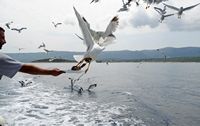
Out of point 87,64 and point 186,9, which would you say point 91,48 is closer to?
point 87,64

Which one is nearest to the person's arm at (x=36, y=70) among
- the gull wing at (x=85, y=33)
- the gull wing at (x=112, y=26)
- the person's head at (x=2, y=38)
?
the person's head at (x=2, y=38)

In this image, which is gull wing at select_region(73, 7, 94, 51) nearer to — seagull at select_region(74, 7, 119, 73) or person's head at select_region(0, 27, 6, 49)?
seagull at select_region(74, 7, 119, 73)

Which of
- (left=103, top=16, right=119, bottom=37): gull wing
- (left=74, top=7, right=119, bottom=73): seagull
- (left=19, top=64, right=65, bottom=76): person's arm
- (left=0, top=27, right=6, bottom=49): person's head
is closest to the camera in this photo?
(left=19, top=64, right=65, bottom=76): person's arm

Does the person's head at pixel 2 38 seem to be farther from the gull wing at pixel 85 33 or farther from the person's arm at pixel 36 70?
the gull wing at pixel 85 33

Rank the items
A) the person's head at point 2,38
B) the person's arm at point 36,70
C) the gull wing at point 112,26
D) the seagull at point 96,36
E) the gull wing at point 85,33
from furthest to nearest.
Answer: the gull wing at point 112,26, the gull wing at point 85,33, the seagull at point 96,36, the person's head at point 2,38, the person's arm at point 36,70

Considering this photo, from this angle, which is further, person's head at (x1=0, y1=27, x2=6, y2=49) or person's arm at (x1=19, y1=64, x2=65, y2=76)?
person's head at (x1=0, y1=27, x2=6, y2=49)

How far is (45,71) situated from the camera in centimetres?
367

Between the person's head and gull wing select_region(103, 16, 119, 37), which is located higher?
gull wing select_region(103, 16, 119, 37)

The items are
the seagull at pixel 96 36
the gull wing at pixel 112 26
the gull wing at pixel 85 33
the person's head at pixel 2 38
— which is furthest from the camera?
the gull wing at pixel 112 26

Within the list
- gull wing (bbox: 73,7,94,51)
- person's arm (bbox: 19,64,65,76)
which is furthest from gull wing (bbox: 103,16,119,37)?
person's arm (bbox: 19,64,65,76)

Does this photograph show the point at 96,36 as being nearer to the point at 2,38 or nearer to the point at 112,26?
the point at 112,26

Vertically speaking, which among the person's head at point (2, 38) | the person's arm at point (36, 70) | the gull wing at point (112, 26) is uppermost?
the gull wing at point (112, 26)

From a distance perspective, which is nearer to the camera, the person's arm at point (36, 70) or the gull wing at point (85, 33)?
the person's arm at point (36, 70)

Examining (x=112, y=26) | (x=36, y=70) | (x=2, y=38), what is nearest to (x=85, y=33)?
(x=112, y=26)
